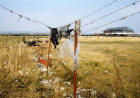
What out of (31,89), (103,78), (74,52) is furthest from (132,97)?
(31,89)

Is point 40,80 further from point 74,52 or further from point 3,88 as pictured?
point 74,52

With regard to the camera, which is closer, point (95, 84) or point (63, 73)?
point (95, 84)

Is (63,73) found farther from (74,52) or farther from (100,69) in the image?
(74,52)

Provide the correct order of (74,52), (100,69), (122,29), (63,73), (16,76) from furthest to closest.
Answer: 1. (122,29)
2. (100,69)
3. (63,73)
4. (16,76)
5. (74,52)

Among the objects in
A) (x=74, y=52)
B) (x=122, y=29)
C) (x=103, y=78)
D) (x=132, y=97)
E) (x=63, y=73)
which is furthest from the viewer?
(x=122, y=29)

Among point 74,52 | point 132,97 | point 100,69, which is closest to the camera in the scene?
point 74,52

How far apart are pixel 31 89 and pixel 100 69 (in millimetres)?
4121

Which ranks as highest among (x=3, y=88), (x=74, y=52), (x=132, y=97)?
(x=74, y=52)

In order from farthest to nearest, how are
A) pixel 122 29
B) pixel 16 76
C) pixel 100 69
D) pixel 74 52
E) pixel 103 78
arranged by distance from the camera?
pixel 122 29 < pixel 100 69 < pixel 103 78 < pixel 16 76 < pixel 74 52

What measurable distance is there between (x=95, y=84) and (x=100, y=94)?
1011 mm

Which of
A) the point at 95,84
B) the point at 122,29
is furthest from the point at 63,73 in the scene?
the point at 122,29

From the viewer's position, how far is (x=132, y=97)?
15.5 feet

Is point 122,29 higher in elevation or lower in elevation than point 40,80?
higher

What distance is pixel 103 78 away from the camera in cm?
646
